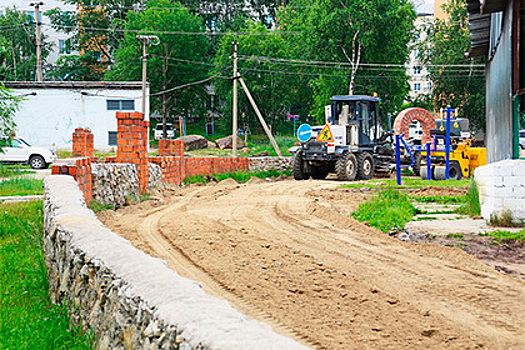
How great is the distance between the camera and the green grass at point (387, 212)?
1116 cm

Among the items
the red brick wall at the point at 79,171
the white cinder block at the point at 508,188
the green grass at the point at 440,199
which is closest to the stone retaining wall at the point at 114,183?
the red brick wall at the point at 79,171

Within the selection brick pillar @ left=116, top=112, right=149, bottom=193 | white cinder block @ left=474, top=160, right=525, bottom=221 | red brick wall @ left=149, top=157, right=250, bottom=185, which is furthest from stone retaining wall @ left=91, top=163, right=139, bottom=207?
white cinder block @ left=474, top=160, right=525, bottom=221

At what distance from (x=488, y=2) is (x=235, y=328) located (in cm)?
994

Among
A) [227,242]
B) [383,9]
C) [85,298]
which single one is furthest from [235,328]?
[383,9]

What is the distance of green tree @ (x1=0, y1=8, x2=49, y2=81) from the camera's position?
69250mm

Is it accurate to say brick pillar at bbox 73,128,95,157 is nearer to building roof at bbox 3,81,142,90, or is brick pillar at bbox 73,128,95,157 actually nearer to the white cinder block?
the white cinder block

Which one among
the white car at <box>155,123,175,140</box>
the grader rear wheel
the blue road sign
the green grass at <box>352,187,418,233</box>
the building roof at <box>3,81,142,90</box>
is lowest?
the green grass at <box>352,187,418,233</box>

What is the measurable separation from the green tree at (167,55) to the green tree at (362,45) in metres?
15.0

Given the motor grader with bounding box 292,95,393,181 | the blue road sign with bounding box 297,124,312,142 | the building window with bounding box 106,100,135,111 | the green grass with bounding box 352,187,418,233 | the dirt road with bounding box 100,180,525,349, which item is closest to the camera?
the dirt road with bounding box 100,180,525,349

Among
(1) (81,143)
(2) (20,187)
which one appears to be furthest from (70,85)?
(2) (20,187)

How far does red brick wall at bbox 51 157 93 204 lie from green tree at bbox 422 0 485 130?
43.8 meters

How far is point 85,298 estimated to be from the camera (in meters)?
4.95

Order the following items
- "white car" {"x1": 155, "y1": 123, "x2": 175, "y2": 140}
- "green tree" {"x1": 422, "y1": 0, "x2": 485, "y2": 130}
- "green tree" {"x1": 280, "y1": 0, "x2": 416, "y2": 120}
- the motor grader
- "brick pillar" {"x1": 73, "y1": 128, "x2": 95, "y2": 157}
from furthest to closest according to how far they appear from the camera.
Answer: "white car" {"x1": 155, "y1": 123, "x2": 175, "y2": 140}, "green tree" {"x1": 422, "y1": 0, "x2": 485, "y2": 130}, "green tree" {"x1": 280, "y1": 0, "x2": 416, "y2": 120}, the motor grader, "brick pillar" {"x1": 73, "y1": 128, "x2": 95, "y2": 157}

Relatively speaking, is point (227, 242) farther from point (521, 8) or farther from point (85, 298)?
point (521, 8)
